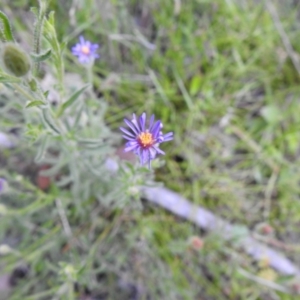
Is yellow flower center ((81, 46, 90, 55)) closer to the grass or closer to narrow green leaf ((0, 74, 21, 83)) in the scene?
the grass

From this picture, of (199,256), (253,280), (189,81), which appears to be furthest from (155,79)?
(253,280)

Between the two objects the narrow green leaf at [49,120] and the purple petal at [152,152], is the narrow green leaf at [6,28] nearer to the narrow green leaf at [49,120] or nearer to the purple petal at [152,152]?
the narrow green leaf at [49,120]

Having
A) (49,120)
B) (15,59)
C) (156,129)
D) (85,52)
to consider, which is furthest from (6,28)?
(85,52)

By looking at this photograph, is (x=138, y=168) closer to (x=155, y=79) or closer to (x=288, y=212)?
(x=155, y=79)

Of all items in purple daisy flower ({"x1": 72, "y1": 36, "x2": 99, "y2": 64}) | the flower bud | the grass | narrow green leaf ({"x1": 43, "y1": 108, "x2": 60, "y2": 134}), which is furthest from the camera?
the grass

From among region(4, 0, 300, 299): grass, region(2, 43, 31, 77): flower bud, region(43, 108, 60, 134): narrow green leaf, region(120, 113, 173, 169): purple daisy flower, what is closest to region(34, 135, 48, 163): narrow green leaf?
region(43, 108, 60, 134): narrow green leaf

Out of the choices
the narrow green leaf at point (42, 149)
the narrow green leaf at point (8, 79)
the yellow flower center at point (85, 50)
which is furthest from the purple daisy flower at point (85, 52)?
the narrow green leaf at point (8, 79)
